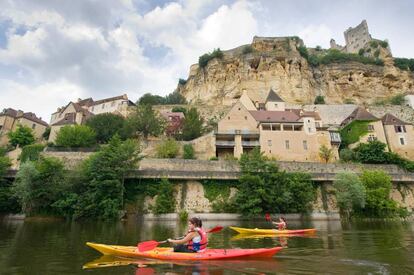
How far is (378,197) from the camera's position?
87.1ft

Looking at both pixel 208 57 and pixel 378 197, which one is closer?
pixel 378 197

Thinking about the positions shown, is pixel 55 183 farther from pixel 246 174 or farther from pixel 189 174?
pixel 246 174

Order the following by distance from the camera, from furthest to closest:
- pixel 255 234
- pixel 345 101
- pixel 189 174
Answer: pixel 345 101
pixel 189 174
pixel 255 234

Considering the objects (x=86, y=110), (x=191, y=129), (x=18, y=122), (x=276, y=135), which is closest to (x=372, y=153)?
(x=276, y=135)

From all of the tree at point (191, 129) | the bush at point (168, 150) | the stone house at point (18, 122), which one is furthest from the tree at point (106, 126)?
the stone house at point (18, 122)

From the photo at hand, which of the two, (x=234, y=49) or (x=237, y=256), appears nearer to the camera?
(x=237, y=256)

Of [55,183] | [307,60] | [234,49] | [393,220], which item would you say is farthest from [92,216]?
[307,60]

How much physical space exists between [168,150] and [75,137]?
11634mm

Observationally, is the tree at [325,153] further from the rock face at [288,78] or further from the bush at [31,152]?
the bush at [31,152]

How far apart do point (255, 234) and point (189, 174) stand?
12795 millimetres

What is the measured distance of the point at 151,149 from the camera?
3594cm

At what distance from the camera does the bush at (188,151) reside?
34688mm

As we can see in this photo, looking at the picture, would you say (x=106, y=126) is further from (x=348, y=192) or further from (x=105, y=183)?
(x=348, y=192)

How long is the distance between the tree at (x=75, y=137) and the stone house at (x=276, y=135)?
16220mm
